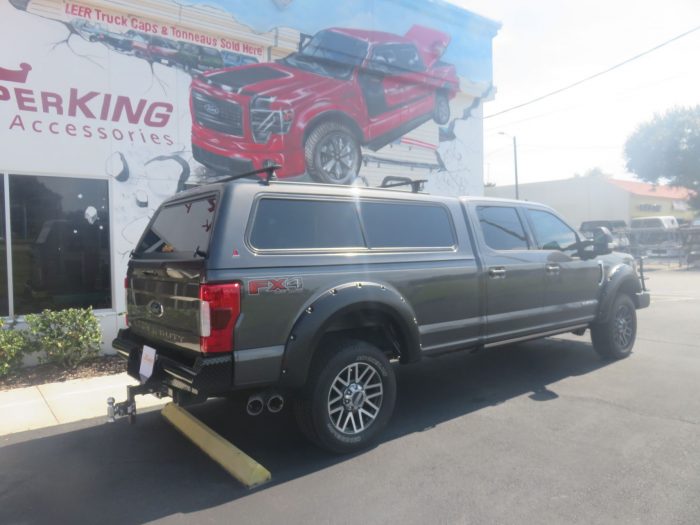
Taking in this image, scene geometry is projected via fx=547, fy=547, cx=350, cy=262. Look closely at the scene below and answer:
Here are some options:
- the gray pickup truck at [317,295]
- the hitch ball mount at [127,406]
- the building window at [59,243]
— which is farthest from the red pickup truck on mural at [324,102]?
the hitch ball mount at [127,406]

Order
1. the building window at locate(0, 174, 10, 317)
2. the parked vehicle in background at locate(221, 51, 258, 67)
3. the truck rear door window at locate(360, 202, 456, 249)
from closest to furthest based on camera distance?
1. the truck rear door window at locate(360, 202, 456, 249)
2. the building window at locate(0, 174, 10, 317)
3. the parked vehicle in background at locate(221, 51, 258, 67)

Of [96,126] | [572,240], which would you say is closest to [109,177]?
[96,126]

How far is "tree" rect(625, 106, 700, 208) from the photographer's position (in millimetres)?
36312

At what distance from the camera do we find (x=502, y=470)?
369 centimetres

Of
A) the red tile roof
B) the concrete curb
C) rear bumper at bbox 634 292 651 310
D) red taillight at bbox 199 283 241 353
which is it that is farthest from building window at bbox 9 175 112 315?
the red tile roof

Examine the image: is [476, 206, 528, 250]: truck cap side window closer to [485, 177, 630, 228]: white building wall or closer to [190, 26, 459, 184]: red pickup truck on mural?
[190, 26, 459, 184]: red pickup truck on mural

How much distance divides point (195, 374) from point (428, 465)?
1.72 m

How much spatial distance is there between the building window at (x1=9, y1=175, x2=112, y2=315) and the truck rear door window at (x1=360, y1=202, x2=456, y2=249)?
4.74 meters

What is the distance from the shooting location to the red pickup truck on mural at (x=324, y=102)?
8.66 m

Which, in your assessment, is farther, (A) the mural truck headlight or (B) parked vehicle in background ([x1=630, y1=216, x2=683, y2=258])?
(B) parked vehicle in background ([x1=630, y1=216, x2=683, y2=258])

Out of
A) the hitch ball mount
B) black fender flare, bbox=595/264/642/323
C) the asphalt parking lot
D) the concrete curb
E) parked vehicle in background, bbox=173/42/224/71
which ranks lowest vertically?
the asphalt parking lot

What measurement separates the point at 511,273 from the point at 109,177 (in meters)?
5.51

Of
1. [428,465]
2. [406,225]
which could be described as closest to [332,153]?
[406,225]

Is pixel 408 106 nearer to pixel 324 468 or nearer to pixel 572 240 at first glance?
pixel 572 240
